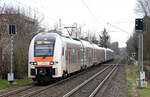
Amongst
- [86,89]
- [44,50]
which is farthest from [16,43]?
[86,89]

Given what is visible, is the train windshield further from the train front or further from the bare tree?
the bare tree

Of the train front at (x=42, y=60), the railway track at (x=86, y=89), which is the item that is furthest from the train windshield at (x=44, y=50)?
the railway track at (x=86, y=89)

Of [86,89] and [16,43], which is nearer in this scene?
[86,89]

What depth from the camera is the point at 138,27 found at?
15656mm

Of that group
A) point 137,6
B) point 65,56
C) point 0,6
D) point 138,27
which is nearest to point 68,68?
point 65,56

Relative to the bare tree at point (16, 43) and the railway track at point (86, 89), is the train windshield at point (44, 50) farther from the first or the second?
the railway track at point (86, 89)

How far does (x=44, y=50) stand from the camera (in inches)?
645

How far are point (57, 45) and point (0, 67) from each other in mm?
4346

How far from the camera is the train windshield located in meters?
16.3

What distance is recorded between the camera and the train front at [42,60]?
16.0 meters

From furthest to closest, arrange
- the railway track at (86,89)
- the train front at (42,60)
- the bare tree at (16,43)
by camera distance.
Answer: the bare tree at (16,43), the train front at (42,60), the railway track at (86,89)

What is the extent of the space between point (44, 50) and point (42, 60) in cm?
66

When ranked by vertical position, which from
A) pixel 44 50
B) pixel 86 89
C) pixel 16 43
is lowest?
pixel 86 89

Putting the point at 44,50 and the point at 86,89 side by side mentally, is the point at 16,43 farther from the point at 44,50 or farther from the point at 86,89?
the point at 86,89
